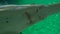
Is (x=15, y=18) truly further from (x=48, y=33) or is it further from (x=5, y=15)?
(x=48, y=33)

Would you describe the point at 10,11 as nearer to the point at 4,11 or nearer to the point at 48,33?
the point at 4,11

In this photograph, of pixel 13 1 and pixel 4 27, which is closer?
pixel 4 27

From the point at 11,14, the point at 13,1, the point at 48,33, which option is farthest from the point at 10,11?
the point at 13,1

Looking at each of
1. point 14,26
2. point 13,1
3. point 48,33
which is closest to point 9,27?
point 14,26

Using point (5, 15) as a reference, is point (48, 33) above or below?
below

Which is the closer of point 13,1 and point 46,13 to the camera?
point 46,13

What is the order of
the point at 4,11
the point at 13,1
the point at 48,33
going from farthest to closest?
the point at 13,1 < the point at 48,33 < the point at 4,11

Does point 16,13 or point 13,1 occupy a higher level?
point 16,13

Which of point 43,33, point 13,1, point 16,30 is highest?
point 16,30

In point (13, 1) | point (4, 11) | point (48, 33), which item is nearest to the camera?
point (4, 11)
